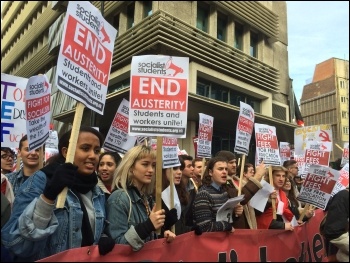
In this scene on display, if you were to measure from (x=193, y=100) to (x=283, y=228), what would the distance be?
1233 centimetres

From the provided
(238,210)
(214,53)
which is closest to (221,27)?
(214,53)

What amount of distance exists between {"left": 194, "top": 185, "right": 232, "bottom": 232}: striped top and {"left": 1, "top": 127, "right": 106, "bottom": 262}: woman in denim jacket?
1.21m

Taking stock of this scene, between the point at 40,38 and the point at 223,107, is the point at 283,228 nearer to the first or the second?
the point at 223,107

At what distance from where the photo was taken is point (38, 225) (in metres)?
2.17

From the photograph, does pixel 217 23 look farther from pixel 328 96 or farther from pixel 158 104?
pixel 328 96

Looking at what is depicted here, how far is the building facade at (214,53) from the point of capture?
17250 millimetres

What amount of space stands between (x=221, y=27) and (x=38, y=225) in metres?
20.1

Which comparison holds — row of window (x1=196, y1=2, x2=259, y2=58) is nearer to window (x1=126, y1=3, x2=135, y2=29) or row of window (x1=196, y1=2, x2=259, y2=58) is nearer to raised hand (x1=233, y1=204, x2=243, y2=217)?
window (x1=126, y1=3, x2=135, y2=29)

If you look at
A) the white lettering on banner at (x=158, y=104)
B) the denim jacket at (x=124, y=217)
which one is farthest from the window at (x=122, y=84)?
the denim jacket at (x=124, y=217)

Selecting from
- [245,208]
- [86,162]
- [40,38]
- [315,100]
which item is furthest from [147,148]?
[315,100]

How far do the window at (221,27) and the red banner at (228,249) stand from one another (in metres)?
16.6

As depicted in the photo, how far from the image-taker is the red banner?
8.43 feet

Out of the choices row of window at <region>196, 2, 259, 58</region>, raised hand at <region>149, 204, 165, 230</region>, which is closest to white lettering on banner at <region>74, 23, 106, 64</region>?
raised hand at <region>149, 204, 165, 230</region>

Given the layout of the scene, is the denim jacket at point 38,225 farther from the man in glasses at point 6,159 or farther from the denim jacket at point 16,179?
the man in glasses at point 6,159
